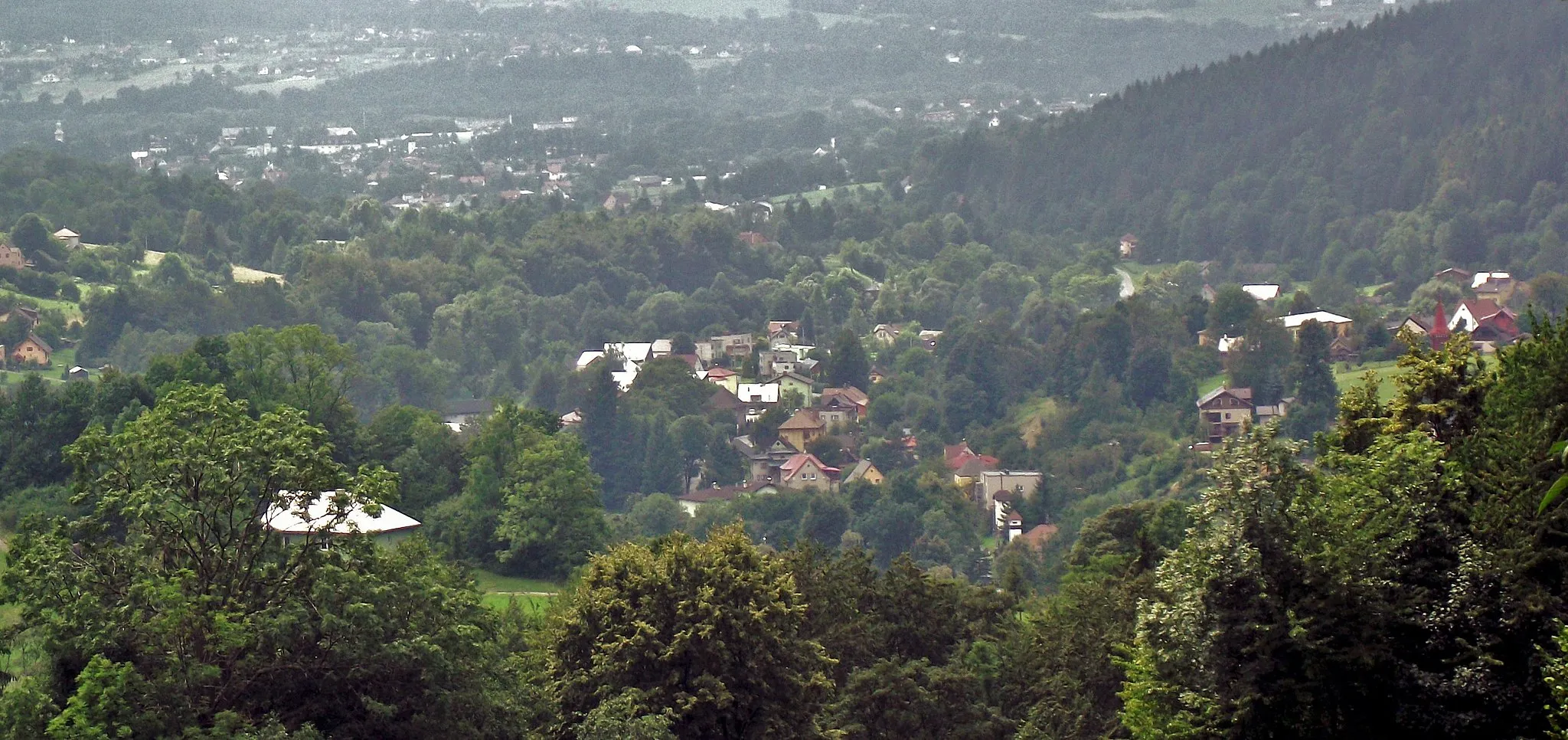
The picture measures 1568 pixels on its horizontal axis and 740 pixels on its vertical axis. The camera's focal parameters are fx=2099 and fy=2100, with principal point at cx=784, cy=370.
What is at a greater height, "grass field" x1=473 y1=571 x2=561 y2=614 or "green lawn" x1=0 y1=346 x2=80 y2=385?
"grass field" x1=473 y1=571 x2=561 y2=614

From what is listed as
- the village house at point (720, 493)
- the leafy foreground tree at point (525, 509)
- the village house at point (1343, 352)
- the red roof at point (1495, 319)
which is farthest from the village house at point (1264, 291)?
the leafy foreground tree at point (525, 509)

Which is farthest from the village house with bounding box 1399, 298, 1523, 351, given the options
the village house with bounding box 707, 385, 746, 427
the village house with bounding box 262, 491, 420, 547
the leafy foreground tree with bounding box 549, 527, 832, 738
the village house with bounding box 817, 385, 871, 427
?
the leafy foreground tree with bounding box 549, 527, 832, 738

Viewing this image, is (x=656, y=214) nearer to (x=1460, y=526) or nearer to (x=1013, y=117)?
(x=1013, y=117)

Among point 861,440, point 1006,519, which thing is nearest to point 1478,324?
point 1006,519

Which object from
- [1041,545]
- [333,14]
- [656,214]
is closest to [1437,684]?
[1041,545]

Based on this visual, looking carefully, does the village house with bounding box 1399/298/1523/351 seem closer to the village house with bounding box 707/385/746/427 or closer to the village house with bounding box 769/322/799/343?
the village house with bounding box 707/385/746/427

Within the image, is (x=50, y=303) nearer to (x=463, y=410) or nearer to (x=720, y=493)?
(x=463, y=410)

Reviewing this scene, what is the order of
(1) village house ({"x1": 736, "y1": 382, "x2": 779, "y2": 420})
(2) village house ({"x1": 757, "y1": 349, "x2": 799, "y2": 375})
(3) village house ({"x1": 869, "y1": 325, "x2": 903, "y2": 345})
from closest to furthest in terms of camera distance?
(1) village house ({"x1": 736, "y1": 382, "x2": 779, "y2": 420}) → (2) village house ({"x1": 757, "y1": 349, "x2": 799, "y2": 375}) → (3) village house ({"x1": 869, "y1": 325, "x2": 903, "y2": 345})

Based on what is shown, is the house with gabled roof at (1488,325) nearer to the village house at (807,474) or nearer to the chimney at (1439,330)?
the chimney at (1439,330)
